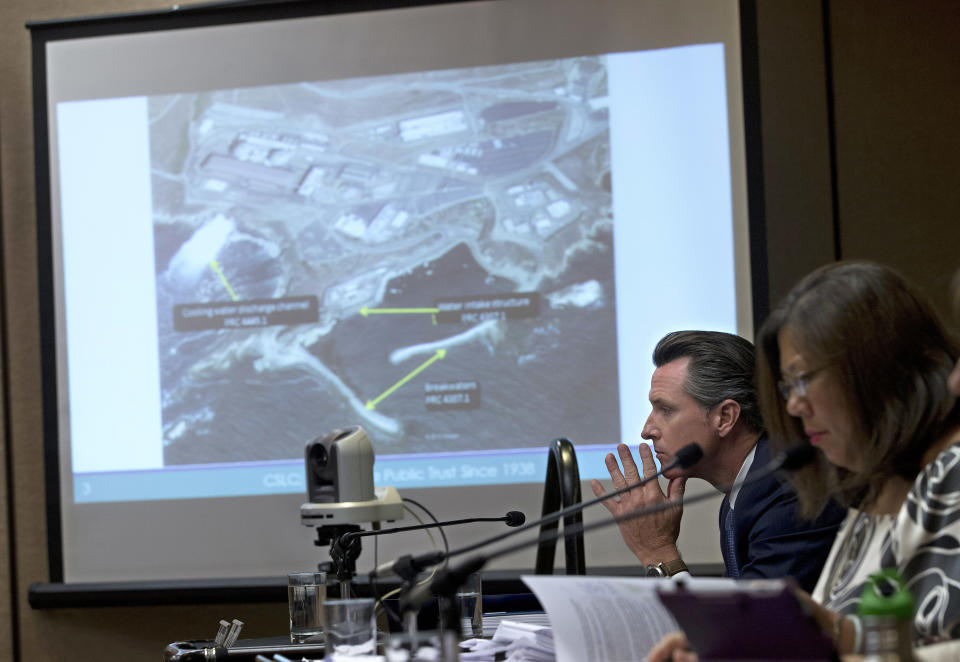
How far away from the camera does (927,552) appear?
1.30 meters

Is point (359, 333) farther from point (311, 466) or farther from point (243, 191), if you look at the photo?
point (311, 466)

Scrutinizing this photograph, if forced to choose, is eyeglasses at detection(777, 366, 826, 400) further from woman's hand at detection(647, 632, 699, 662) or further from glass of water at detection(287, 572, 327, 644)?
glass of water at detection(287, 572, 327, 644)

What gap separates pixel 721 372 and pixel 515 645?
996 mm

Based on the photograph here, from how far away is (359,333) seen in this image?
11.7 ft

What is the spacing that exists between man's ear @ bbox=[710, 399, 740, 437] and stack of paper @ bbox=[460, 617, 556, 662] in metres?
0.82

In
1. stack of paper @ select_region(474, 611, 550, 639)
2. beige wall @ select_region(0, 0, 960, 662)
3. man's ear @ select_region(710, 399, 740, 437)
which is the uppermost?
beige wall @ select_region(0, 0, 960, 662)

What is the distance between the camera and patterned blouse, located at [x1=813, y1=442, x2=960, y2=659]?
125cm

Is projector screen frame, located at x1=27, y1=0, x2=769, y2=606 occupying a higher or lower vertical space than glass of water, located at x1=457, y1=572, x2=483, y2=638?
higher

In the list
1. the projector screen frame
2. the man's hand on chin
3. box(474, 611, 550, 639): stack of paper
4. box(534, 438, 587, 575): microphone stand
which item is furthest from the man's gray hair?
the projector screen frame

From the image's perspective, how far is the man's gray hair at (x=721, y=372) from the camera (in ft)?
7.72

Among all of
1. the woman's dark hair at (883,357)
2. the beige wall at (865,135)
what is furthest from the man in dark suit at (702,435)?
the beige wall at (865,135)

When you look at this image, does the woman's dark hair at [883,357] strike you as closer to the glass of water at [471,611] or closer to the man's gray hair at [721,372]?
the glass of water at [471,611]

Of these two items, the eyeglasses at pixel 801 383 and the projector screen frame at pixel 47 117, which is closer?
the eyeglasses at pixel 801 383

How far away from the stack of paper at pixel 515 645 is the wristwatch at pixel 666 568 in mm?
619
